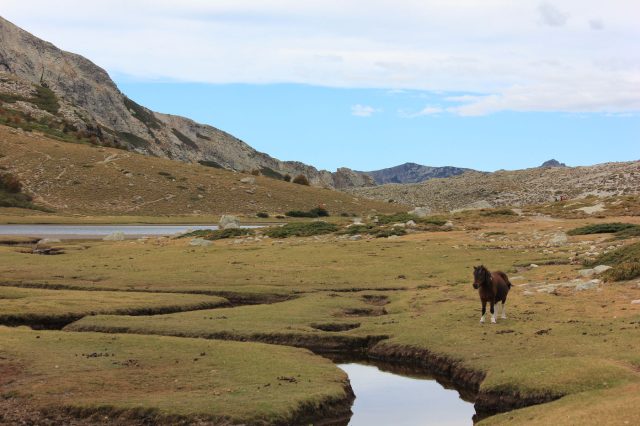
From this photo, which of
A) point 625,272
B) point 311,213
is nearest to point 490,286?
point 625,272

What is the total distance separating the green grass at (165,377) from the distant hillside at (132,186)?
107272mm

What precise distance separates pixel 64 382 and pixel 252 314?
14369 mm

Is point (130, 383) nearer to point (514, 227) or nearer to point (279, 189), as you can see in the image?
point (514, 227)

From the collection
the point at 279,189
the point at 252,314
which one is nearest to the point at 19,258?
the point at 252,314

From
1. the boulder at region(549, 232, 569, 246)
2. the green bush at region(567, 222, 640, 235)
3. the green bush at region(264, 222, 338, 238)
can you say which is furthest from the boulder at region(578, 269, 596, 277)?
the green bush at region(264, 222, 338, 238)

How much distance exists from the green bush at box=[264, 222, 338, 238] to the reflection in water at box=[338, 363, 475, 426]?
1870 inches

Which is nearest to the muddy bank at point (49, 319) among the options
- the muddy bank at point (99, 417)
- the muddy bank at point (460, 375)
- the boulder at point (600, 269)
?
the muddy bank at point (460, 375)

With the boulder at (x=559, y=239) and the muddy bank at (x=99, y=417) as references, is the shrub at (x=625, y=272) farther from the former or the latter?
the muddy bank at (x=99, y=417)

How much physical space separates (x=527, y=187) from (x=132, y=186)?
280 ft

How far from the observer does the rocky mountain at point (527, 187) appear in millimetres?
136625

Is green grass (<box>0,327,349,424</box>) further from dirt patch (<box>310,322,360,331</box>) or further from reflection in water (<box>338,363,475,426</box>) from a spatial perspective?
dirt patch (<box>310,322,360,331</box>)

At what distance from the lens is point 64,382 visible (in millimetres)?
21312

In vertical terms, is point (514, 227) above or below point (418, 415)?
above

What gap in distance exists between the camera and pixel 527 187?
165 m
